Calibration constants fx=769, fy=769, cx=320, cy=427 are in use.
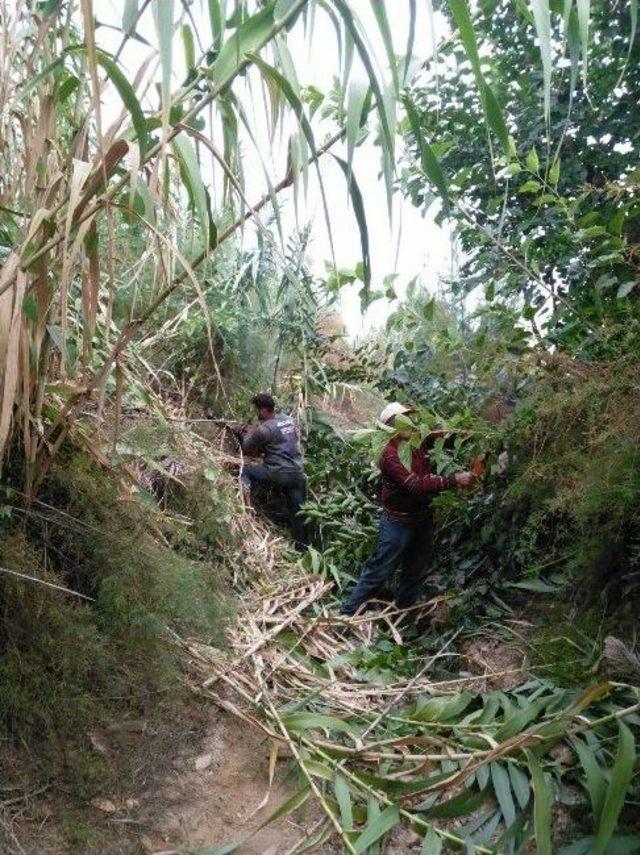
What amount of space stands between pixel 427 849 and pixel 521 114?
4.08 meters

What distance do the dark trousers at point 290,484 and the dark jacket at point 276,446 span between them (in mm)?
40

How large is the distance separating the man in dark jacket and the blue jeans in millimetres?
1292

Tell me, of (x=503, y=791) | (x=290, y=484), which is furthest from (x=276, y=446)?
(x=503, y=791)

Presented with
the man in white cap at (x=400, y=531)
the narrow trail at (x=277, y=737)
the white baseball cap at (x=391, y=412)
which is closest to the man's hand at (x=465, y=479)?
the man in white cap at (x=400, y=531)

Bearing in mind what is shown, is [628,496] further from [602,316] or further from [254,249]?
[254,249]

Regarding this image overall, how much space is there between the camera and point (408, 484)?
4500mm

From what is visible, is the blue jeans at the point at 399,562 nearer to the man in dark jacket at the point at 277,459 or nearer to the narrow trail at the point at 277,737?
the narrow trail at the point at 277,737

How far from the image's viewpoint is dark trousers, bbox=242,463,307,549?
6.09m

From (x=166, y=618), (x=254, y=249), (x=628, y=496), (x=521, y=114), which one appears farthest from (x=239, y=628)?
(x=254, y=249)

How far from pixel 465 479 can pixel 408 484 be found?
1.18 ft

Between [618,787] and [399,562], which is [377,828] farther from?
[399,562]

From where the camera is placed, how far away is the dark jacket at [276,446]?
6117mm

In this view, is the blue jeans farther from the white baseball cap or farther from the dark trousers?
the dark trousers

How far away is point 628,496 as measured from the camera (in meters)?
2.84
